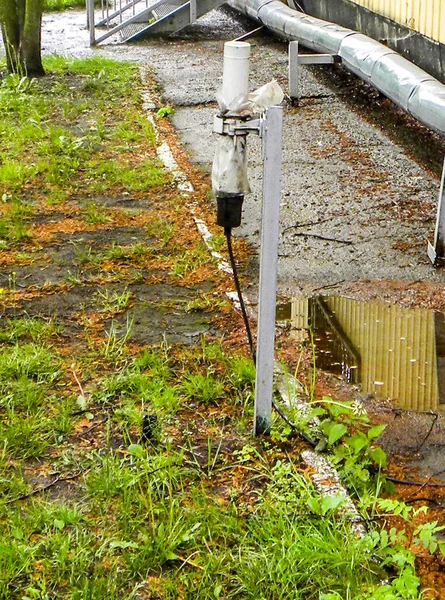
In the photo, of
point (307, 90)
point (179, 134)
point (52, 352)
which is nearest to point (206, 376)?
point (52, 352)

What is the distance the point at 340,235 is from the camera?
740 centimetres

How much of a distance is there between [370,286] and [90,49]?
1071 cm

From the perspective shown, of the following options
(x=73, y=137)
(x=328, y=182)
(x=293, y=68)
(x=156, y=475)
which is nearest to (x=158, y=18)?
(x=293, y=68)

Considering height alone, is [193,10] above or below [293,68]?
below

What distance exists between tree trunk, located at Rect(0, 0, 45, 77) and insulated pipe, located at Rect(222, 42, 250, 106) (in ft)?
28.9

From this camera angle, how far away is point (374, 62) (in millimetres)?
9945

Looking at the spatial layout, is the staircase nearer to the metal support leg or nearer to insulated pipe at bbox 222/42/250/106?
the metal support leg

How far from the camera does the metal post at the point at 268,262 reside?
161 inches

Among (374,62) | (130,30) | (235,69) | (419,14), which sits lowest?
(130,30)

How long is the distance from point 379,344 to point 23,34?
8427 millimetres

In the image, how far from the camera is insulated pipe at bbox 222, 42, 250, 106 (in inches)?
159

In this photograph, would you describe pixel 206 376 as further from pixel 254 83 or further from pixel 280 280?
pixel 254 83

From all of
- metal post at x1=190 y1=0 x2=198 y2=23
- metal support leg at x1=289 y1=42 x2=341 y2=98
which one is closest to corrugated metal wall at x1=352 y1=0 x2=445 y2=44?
metal support leg at x1=289 y1=42 x2=341 y2=98

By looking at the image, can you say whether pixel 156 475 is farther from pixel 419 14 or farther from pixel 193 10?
pixel 193 10
